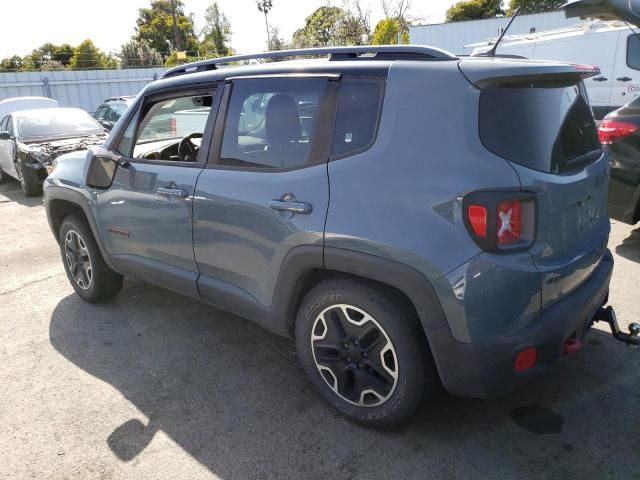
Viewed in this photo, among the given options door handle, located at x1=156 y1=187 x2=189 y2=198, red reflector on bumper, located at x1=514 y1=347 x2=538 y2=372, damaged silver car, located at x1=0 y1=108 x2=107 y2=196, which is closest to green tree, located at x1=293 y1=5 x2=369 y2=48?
damaged silver car, located at x1=0 y1=108 x2=107 y2=196

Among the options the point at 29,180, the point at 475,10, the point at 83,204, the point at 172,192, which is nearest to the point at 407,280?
the point at 172,192

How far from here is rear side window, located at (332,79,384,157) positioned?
2.37 meters

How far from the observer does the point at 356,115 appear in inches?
95.6

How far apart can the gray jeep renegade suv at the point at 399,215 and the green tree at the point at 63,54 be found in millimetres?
52386

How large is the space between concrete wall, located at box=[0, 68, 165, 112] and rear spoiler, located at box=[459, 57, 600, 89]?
2103 centimetres

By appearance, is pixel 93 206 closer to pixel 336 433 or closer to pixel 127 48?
pixel 336 433

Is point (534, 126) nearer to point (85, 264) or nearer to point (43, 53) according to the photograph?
point (85, 264)

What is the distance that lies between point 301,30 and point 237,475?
46912 millimetres

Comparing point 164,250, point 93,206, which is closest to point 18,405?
point 164,250

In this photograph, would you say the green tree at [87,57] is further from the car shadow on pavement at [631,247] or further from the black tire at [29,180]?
the car shadow on pavement at [631,247]

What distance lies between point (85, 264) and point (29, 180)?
6.02 metres

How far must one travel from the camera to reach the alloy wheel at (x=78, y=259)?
4203mm

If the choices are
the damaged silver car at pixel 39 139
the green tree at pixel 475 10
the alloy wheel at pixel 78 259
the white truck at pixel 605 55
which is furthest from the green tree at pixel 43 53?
the alloy wheel at pixel 78 259

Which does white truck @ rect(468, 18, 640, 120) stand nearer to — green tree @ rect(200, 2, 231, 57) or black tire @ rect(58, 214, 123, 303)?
black tire @ rect(58, 214, 123, 303)
